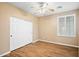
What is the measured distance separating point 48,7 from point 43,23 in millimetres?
486

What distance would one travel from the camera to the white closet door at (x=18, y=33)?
2.19 metres

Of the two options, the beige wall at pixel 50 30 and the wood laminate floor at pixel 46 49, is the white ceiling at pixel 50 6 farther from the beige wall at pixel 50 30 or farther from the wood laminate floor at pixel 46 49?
the wood laminate floor at pixel 46 49

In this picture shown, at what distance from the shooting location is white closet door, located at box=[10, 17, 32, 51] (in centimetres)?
219

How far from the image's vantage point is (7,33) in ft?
7.34

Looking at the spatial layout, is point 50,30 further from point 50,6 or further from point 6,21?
point 6,21

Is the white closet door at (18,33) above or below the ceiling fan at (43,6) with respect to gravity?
below

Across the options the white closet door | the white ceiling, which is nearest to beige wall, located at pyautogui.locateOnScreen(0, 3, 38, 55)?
the white closet door

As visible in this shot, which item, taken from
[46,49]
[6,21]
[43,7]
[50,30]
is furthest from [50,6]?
[6,21]

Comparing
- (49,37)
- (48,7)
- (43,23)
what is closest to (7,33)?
(43,23)

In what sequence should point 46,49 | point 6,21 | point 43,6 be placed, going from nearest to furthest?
point 43,6
point 46,49
point 6,21

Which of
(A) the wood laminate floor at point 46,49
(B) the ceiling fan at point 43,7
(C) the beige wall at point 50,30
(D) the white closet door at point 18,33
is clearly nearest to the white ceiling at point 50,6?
(B) the ceiling fan at point 43,7

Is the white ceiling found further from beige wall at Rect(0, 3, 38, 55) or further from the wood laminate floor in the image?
the wood laminate floor

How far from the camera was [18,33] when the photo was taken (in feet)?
7.36

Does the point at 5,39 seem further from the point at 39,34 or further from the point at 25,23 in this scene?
the point at 39,34
